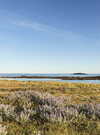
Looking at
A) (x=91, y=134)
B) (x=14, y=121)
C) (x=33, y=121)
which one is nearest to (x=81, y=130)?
(x=91, y=134)

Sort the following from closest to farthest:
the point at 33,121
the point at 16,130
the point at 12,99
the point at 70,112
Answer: the point at 16,130 → the point at 33,121 → the point at 70,112 → the point at 12,99

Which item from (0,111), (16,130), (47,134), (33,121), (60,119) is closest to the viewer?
(47,134)

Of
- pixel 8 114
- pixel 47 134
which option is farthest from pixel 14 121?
pixel 47 134

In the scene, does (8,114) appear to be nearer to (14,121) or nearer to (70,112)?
(14,121)

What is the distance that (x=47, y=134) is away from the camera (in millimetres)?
4309

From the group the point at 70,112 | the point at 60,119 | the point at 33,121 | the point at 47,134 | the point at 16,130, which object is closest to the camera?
the point at 47,134

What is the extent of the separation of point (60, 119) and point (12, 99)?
204 inches

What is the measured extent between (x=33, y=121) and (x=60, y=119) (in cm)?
90

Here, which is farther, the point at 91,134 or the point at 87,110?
the point at 87,110

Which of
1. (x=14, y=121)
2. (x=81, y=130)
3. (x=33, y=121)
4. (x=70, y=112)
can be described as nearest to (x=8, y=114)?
(x=14, y=121)

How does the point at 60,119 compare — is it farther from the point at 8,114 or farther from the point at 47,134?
the point at 8,114

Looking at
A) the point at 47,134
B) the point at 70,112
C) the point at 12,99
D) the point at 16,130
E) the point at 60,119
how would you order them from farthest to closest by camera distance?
the point at 12,99, the point at 70,112, the point at 60,119, the point at 16,130, the point at 47,134

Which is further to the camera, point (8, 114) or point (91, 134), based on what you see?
point (8, 114)

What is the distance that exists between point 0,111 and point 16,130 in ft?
6.70
